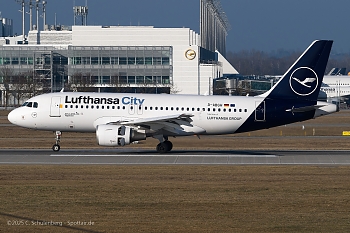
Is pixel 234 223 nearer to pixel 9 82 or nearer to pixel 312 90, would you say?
pixel 312 90

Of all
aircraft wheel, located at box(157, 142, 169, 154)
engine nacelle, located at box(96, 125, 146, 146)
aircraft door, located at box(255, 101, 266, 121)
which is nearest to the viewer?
engine nacelle, located at box(96, 125, 146, 146)

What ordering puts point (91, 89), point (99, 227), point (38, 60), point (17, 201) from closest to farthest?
point (99, 227)
point (17, 201)
point (91, 89)
point (38, 60)

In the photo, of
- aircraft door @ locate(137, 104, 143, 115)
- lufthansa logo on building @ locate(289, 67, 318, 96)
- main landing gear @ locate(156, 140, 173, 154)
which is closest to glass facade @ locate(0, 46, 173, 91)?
main landing gear @ locate(156, 140, 173, 154)

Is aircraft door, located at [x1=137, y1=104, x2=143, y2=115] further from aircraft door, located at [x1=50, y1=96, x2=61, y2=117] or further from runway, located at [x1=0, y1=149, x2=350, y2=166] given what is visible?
aircraft door, located at [x1=50, y1=96, x2=61, y2=117]

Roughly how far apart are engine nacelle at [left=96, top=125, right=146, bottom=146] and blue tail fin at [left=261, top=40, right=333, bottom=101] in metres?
9.44

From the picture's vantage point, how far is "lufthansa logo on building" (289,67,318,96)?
43.3 m

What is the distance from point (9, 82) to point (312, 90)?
89363mm

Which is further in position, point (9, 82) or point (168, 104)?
point (9, 82)

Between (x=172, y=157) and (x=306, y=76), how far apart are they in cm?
1015

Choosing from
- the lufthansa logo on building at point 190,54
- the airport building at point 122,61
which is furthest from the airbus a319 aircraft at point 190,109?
the lufthansa logo on building at point 190,54

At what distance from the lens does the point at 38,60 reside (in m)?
133

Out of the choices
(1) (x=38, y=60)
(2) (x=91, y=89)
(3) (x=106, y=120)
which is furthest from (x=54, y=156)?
(1) (x=38, y=60)

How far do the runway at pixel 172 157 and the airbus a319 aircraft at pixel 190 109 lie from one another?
1.51 m

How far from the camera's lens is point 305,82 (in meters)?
43.3
